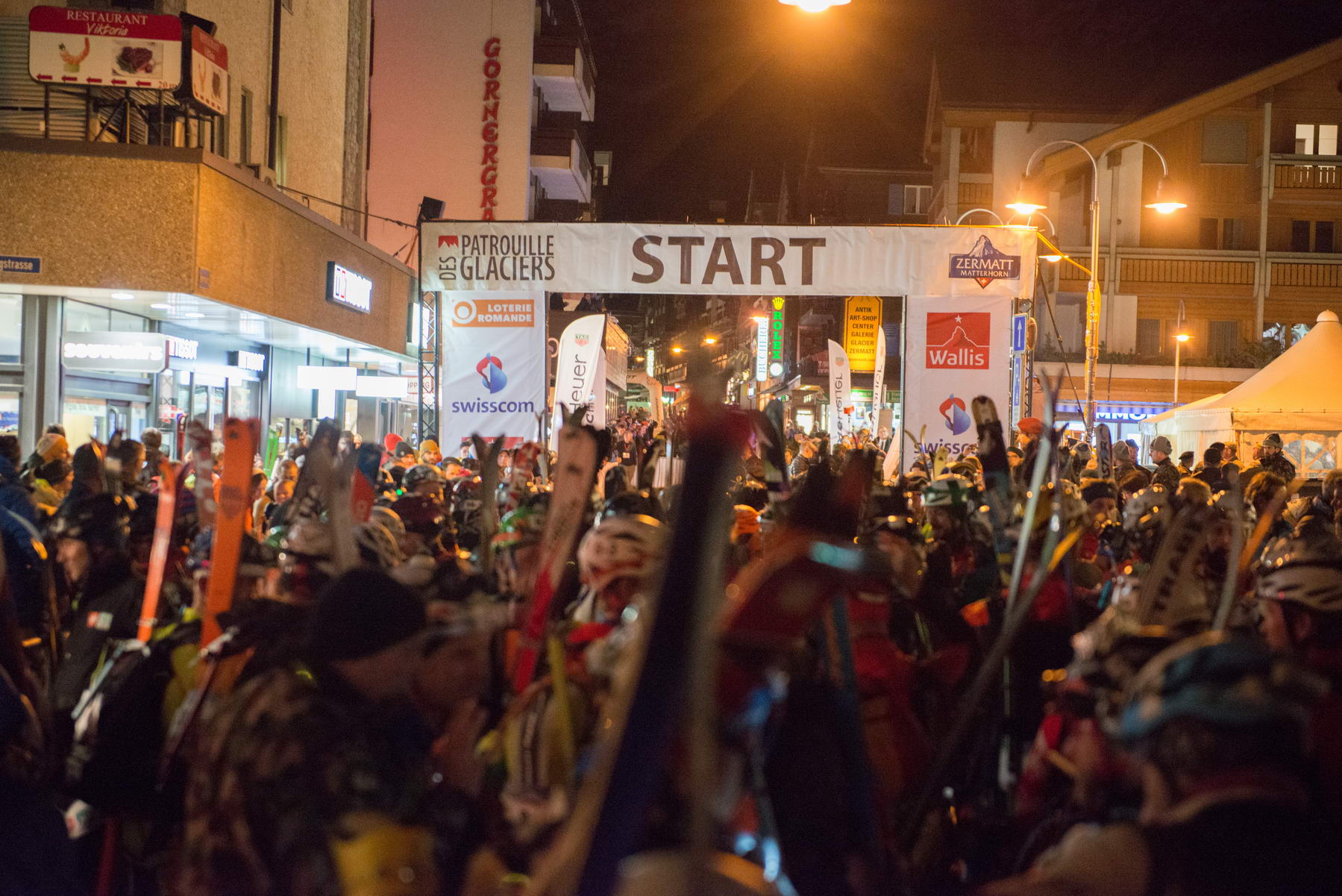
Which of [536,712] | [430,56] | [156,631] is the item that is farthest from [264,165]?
[536,712]

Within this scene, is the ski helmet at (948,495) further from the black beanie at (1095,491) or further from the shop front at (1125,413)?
the shop front at (1125,413)

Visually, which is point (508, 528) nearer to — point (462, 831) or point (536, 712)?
point (536, 712)

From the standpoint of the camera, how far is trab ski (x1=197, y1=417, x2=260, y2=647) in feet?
14.3

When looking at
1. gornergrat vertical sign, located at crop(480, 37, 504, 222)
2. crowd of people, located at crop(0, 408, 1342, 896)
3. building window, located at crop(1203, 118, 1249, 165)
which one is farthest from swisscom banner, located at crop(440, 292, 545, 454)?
building window, located at crop(1203, 118, 1249, 165)

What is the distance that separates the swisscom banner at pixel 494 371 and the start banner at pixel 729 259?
0.40 metres

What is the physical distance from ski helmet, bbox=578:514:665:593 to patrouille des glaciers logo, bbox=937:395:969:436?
1178 cm

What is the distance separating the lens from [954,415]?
15.3 m

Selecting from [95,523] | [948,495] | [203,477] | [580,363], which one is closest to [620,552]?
[95,523]

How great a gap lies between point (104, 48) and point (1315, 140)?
132 feet

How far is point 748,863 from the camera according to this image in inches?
88.7

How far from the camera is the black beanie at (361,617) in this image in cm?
261

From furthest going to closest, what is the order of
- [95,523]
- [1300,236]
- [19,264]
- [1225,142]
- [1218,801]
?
[1300,236]
[1225,142]
[19,264]
[95,523]
[1218,801]

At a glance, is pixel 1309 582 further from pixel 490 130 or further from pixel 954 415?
pixel 490 130

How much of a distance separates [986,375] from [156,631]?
12812mm
